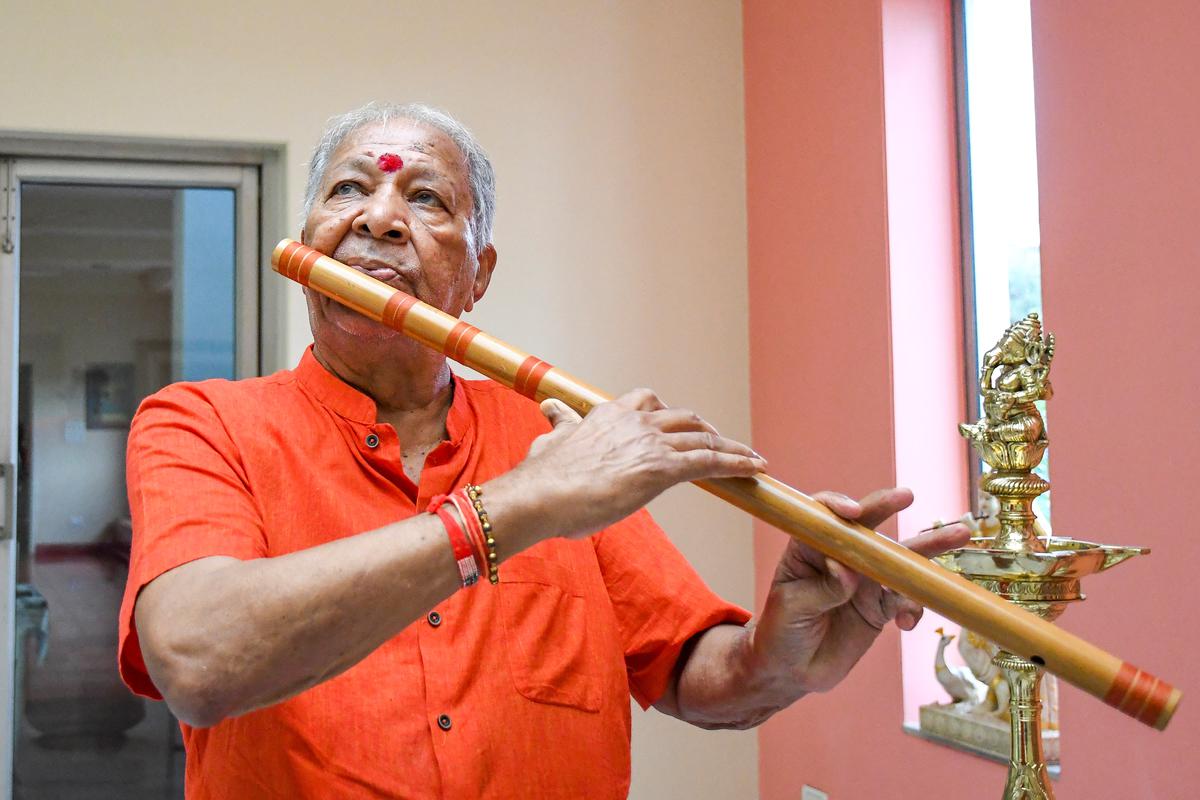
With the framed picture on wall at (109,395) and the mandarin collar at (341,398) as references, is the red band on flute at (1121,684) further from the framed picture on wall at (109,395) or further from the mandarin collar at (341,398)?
the framed picture on wall at (109,395)

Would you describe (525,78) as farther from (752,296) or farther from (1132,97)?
(1132,97)

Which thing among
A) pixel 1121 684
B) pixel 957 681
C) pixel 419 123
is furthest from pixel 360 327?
pixel 957 681

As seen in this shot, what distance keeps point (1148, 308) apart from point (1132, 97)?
37cm

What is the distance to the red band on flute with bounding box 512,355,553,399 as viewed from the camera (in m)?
1.36

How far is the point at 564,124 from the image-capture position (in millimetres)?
3445

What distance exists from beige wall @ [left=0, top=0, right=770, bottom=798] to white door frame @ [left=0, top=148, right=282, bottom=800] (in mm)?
169

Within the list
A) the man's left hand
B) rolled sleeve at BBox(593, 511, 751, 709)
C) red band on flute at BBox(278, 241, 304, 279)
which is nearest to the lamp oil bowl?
the man's left hand

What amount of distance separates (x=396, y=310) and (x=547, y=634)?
457 mm

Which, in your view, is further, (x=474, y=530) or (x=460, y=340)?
Answer: (x=460, y=340)

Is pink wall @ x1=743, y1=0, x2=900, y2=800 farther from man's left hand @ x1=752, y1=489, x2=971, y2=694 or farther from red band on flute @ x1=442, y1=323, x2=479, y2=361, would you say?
red band on flute @ x1=442, y1=323, x2=479, y2=361

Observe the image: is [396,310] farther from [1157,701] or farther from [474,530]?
[1157,701]

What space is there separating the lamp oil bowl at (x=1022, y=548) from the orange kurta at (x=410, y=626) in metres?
0.36

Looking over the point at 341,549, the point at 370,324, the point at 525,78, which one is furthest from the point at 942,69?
the point at 341,549

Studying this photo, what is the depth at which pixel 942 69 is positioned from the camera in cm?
297
